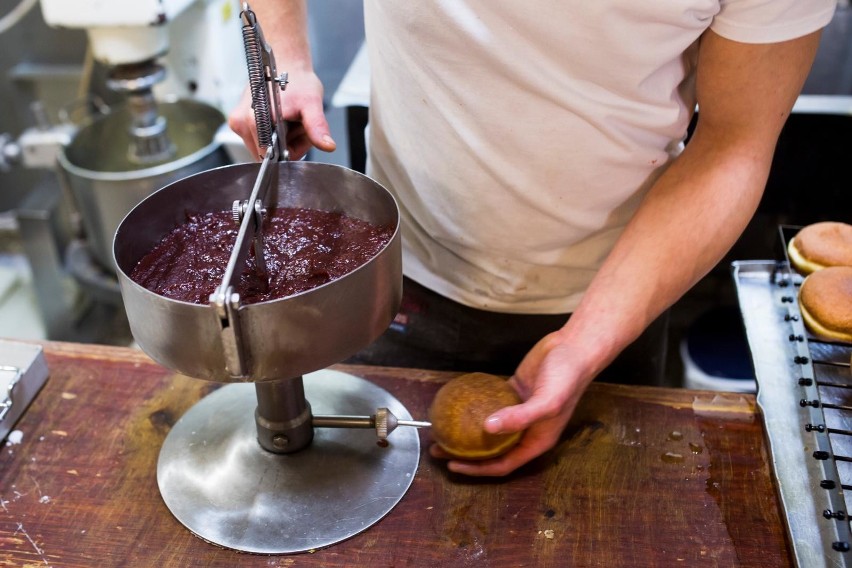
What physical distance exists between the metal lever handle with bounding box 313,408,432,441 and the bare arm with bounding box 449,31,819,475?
9cm

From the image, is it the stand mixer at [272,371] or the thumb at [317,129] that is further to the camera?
the thumb at [317,129]

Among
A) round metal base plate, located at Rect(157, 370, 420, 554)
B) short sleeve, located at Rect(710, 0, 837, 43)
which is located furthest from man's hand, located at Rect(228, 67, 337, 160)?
short sleeve, located at Rect(710, 0, 837, 43)

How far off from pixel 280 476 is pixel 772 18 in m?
0.86

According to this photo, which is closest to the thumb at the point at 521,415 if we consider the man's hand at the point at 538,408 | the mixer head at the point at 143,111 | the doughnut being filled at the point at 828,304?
the man's hand at the point at 538,408

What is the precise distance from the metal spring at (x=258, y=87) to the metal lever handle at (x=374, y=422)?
390 millimetres

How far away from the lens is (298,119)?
3.89ft

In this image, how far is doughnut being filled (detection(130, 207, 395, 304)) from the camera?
94 centimetres

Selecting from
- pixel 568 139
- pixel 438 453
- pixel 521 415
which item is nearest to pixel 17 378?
pixel 438 453

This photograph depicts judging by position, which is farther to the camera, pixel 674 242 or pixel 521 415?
pixel 674 242

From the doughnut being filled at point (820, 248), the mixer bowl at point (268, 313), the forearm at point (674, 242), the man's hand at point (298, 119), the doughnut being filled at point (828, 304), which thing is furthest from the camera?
the doughnut being filled at point (820, 248)

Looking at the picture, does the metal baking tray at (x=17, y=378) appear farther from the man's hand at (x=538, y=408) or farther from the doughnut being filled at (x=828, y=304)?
the doughnut being filled at (x=828, y=304)

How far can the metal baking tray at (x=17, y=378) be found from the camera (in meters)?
1.13

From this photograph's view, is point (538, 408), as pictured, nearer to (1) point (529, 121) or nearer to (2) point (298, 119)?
(1) point (529, 121)

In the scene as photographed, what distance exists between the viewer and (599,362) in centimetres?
102
